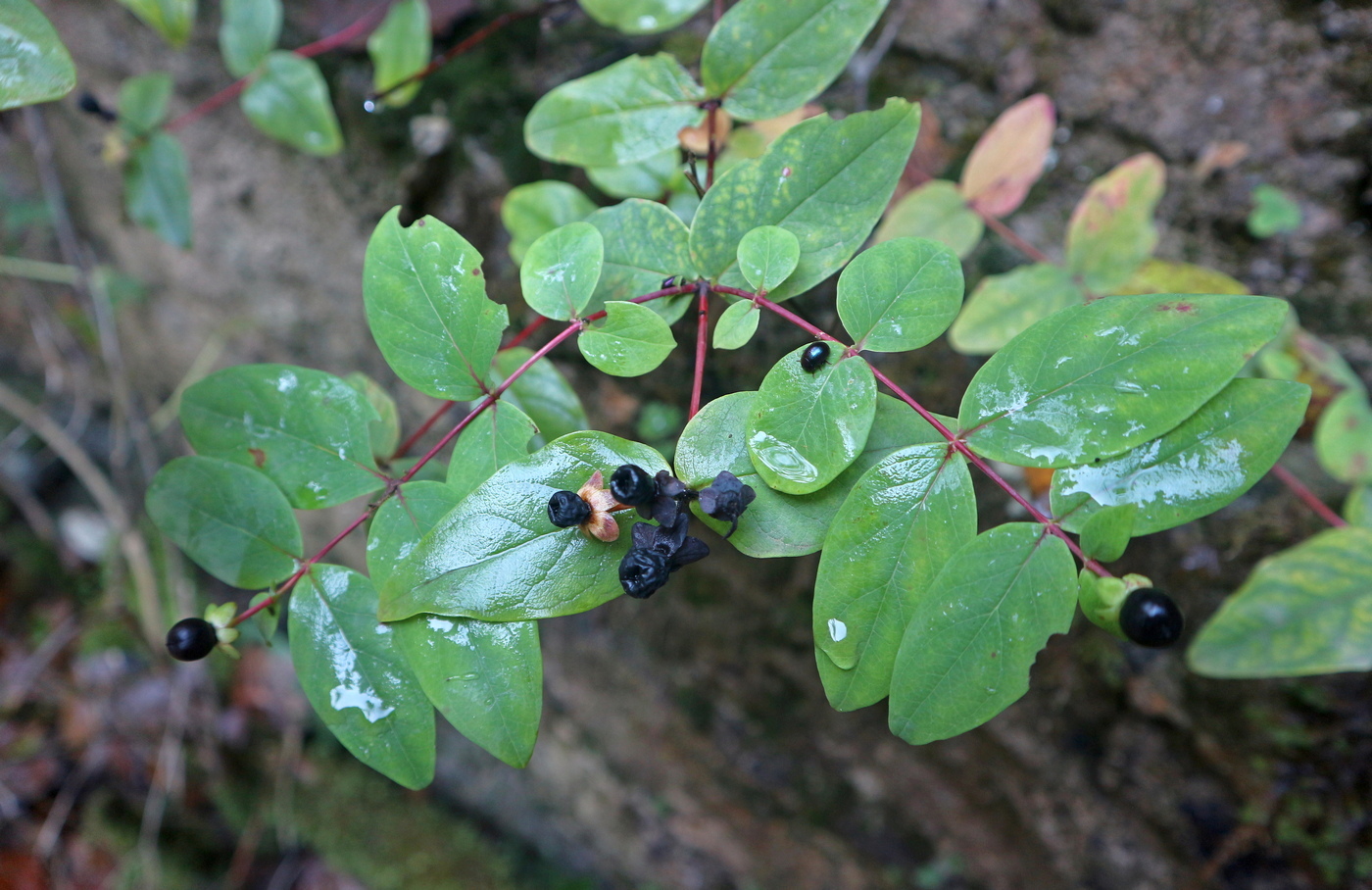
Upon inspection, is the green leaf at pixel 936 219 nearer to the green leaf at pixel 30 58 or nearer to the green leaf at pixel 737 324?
the green leaf at pixel 737 324

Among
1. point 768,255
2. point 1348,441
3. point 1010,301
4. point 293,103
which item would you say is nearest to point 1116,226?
point 1010,301

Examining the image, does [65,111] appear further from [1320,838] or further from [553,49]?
[1320,838]

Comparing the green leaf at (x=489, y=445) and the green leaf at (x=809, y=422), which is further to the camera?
the green leaf at (x=489, y=445)

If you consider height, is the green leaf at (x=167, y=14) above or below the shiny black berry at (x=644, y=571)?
above

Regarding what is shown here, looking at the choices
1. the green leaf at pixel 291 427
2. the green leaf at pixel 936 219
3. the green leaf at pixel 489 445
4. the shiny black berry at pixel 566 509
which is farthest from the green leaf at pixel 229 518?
the green leaf at pixel 936 219

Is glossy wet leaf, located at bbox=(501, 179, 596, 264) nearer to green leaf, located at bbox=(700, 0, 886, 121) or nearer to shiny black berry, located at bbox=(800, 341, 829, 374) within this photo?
green leaf, located at bbox=(700, 0, 886, 121)

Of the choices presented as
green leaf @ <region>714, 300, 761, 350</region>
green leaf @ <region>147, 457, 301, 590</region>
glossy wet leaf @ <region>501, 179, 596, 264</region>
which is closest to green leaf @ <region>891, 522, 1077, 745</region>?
green leaf @ <region>714, 300, 761, 350</region>
